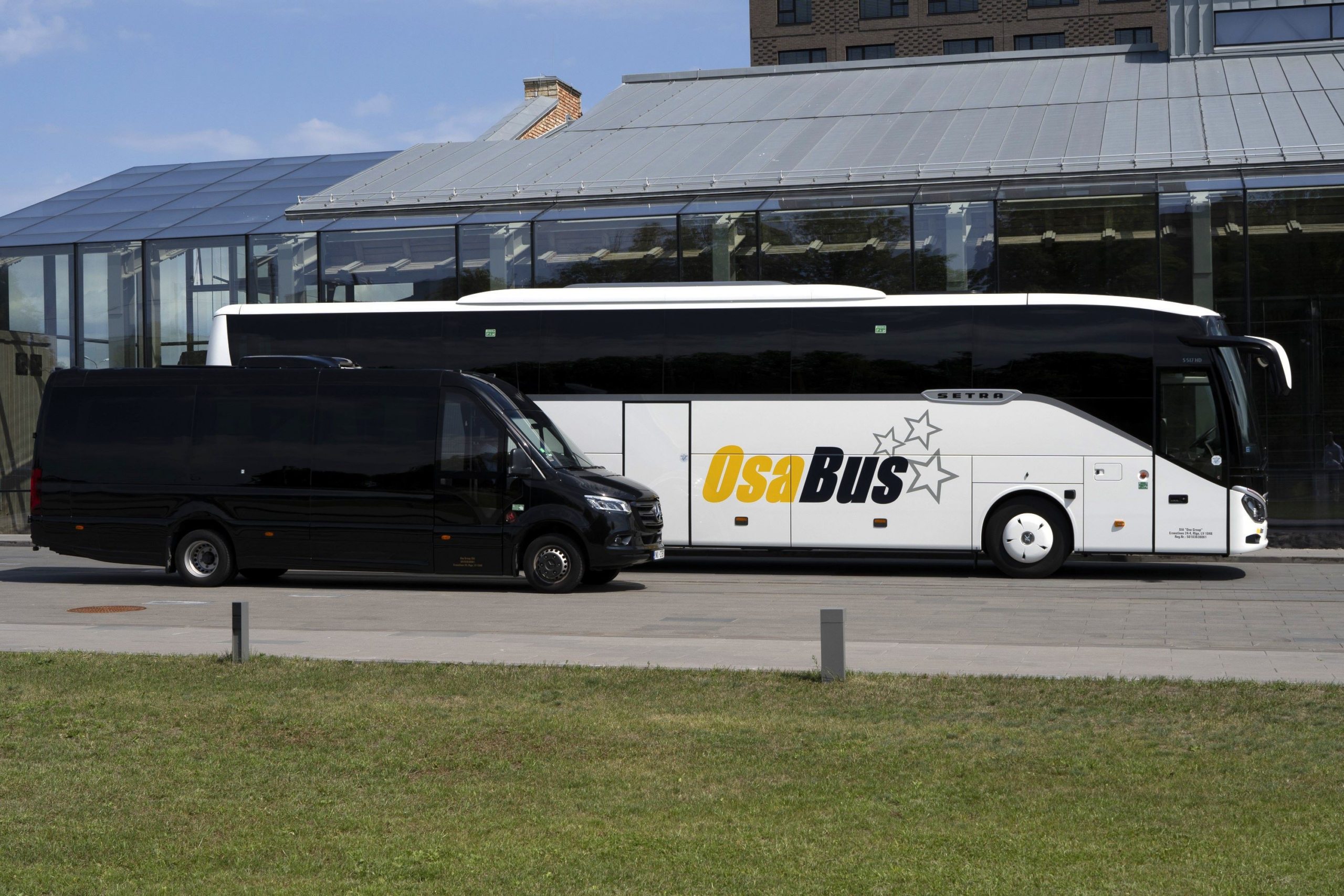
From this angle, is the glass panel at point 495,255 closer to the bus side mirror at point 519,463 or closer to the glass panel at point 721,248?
the glass panel at point 721,248

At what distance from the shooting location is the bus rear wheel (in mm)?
18094

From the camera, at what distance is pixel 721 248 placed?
2609 centimetres

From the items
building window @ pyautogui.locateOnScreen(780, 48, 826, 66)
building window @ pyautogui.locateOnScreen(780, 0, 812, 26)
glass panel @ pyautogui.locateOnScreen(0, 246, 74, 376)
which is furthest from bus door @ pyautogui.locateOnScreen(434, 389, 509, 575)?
building window @ pyautogui.locateOnScreen(780, 0, 812, 26)

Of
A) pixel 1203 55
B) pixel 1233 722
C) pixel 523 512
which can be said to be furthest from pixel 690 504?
pixel 1203 55

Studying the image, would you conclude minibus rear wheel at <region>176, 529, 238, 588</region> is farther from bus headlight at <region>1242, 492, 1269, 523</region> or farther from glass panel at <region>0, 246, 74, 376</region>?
glass panel at <region>0, 246, 74, 376</region>

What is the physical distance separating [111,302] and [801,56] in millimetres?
37746

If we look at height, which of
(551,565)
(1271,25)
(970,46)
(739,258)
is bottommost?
(551,565)

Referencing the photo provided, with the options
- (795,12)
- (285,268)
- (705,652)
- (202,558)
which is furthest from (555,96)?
(705,652)

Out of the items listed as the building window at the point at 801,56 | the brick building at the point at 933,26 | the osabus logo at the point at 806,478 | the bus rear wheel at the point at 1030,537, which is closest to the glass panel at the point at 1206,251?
the bus rear wheel at the point at 1030,537

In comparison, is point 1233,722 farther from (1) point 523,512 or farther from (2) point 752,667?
(1) point 523,512

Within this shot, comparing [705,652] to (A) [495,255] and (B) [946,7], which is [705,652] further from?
(B) [946,7]

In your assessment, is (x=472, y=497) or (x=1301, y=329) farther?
(x=1301, y=329)

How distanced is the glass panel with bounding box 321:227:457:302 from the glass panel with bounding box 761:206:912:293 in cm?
636

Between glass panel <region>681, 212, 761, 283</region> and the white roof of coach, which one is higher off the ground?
glass panel <region>681, 212, 761, 283</region>
